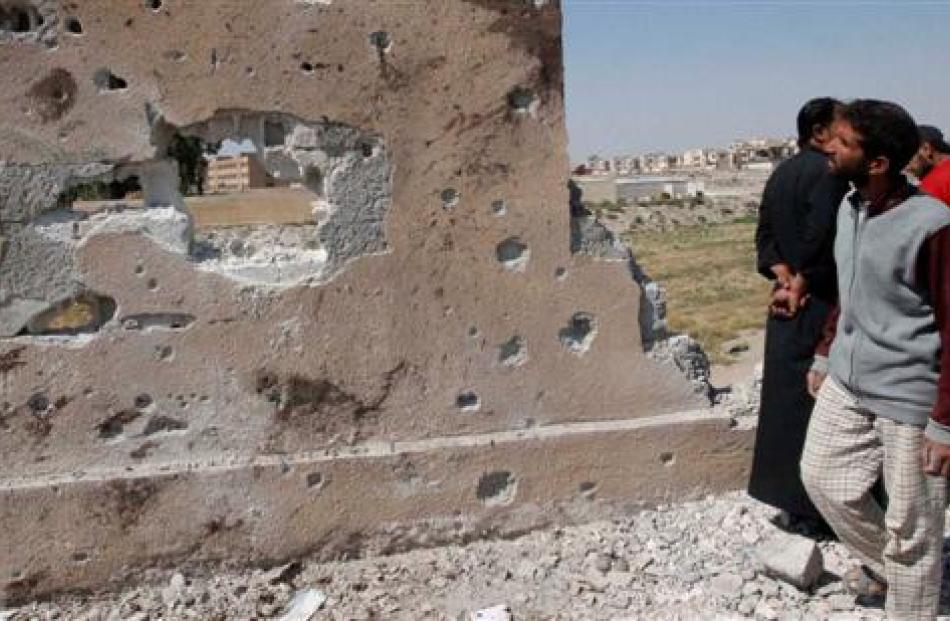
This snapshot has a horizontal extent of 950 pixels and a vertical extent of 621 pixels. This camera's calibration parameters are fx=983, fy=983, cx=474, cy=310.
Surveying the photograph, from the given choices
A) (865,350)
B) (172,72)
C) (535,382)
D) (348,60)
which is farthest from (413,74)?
(865,350)

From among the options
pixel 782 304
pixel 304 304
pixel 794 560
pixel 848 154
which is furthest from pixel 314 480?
pixel 848 154

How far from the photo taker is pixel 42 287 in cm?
328

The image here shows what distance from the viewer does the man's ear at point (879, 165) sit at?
2.68 metres

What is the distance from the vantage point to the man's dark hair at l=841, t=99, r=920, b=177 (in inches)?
105

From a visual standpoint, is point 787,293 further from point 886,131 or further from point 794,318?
point 886,131

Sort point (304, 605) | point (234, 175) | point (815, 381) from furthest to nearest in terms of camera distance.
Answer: point (234, 175)
point (304, 605)
point (815, 381)

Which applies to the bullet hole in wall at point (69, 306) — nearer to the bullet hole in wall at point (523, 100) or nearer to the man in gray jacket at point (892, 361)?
the bullet hole in wall at point (523, 100)

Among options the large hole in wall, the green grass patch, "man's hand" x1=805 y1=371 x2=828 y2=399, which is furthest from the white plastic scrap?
the green grass patch

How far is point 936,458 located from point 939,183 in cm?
121

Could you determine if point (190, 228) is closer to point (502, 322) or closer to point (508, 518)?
point (502, 322)

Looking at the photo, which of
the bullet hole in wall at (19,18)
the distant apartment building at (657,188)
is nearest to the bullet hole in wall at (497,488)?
the bullet hole in wall at (19,18)

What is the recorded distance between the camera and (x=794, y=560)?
3262mm

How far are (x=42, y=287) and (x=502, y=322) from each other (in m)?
1.59

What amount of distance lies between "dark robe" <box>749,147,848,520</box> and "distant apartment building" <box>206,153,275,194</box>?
2116 centimetres
